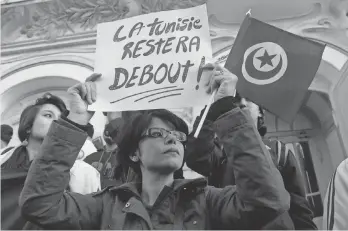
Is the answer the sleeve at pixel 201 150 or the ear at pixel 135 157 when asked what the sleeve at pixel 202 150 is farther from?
the ear at pixel 135 157

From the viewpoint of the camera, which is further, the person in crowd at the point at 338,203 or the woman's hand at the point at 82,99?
the woman's hand at the point at 82,99

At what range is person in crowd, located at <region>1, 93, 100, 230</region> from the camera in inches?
52.9

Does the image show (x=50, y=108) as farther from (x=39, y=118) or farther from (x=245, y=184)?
(x=245, y=184)

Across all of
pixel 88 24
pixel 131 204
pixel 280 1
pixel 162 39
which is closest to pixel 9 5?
pixel 88 24

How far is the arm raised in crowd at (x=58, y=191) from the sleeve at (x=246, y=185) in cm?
38

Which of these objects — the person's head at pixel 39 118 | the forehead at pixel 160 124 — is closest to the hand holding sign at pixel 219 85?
the forehead at pixel 160 124

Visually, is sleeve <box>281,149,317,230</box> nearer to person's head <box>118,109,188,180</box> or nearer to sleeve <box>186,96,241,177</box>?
sleeve <box>186,96,241,177</box>

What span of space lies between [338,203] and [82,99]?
2.93 feet

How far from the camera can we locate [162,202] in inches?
43.9

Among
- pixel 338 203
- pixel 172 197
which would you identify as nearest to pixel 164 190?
pixel 172 197

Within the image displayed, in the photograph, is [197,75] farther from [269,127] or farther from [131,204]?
[269,127]

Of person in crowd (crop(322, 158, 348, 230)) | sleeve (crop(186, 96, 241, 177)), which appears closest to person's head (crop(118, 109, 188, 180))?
sleeve (crop(186, 96, 241, 177))

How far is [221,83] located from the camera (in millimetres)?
1230

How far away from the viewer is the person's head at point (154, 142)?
1.20m
